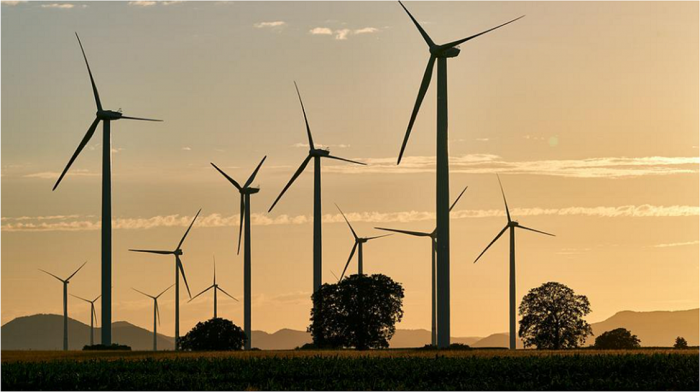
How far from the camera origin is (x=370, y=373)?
87812 mm

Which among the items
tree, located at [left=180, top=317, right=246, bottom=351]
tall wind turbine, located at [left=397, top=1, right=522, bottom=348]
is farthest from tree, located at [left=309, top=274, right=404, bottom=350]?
tall wind turbine, located at [left=397, top=1, right=522, bottom=348]

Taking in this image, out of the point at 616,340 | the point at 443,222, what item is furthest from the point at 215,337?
the point at 616,340

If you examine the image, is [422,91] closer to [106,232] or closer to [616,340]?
[106,232]

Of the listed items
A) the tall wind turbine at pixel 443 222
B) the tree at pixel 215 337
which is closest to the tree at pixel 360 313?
the tree at pixel 215 337

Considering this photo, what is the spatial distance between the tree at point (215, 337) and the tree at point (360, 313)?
948 centimetres

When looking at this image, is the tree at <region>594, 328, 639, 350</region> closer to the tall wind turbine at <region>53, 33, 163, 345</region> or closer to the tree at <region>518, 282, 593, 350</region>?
the tree at <region>518, 282, 593, 350</region>

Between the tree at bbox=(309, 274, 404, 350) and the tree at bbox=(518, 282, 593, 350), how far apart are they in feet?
75.0

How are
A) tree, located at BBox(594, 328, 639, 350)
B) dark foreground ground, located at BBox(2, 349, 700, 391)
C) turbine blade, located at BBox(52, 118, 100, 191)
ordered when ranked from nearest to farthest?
1. dark foreground ground, located at BBox(2, 349, 700, 391)
2. turbine blade, located at BBox(52, 118, 100, 191)
3. tree, located at BBox(594, 328, 639, 350)

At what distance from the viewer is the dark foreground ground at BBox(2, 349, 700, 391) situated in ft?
274

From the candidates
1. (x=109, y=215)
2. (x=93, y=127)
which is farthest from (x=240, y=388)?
(x=93, y=127)

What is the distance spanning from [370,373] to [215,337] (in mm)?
53829

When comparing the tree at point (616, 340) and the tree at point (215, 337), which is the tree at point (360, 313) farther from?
the tree at point (616, 340)

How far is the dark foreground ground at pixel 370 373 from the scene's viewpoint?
83.4 metres

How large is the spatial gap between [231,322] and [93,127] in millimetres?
26923
